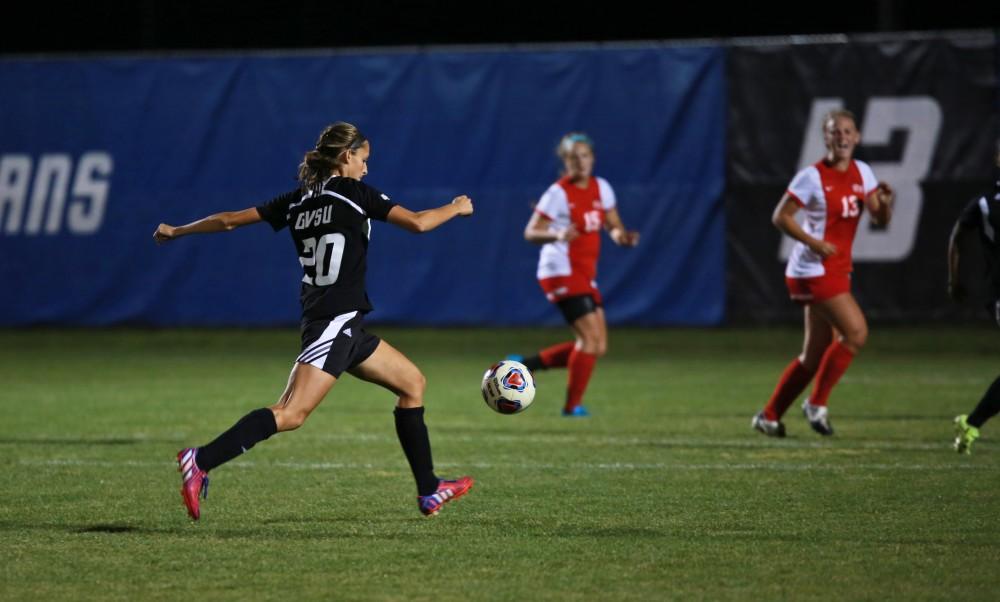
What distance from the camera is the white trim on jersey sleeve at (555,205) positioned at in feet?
39.2

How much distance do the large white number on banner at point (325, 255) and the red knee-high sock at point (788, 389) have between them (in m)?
4.32

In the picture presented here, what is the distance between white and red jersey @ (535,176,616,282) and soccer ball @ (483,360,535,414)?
3728 mm

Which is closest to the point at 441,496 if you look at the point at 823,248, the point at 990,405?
the point at 990,405

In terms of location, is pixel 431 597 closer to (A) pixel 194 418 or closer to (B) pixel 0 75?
(A) pixel 194 418

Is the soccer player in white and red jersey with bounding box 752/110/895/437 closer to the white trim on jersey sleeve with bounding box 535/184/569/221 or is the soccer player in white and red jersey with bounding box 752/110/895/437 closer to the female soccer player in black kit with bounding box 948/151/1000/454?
the female soccer player in black kit with bounding box 948/151/1000/454

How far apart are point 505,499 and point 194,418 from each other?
457cm

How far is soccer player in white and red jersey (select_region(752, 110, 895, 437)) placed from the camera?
396 inches

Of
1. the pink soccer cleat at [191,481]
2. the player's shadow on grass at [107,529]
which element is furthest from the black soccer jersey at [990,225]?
the player's shadow on grass at [107,529]

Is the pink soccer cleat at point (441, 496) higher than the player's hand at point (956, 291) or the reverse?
the reverse

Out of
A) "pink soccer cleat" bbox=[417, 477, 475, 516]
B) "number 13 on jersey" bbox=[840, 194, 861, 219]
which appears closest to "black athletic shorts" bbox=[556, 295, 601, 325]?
"number 13 on jersey" bbox=[840, 194, 861, 219]

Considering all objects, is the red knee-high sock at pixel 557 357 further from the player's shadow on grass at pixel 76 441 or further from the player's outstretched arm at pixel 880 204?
the player's shadow on grass at pixel 76 441

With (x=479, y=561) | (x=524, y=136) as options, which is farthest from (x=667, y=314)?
(x=479, y=561)

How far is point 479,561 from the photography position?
6.13m

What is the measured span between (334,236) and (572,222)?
5209 millimetres
